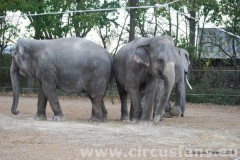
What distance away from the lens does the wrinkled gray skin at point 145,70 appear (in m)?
11.4

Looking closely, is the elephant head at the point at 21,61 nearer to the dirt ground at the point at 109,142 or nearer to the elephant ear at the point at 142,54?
the dirt ground at the point at 109,142

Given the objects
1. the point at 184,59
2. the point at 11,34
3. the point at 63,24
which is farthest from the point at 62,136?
the point at 11,34

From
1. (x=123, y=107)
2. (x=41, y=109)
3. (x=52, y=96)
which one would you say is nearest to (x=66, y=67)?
(x=52, y=96)

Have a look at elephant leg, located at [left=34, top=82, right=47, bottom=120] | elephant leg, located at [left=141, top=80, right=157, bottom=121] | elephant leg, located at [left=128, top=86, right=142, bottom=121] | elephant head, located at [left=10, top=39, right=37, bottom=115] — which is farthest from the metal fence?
elephant leg, located at [left=141, top=80, right=157, bottom=121]

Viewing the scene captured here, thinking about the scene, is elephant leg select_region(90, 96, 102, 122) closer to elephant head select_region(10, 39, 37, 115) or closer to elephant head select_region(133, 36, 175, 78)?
elephant head select_region(133, 36, 175, 78)

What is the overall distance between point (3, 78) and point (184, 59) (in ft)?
49.2

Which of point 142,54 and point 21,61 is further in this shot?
point 21,61

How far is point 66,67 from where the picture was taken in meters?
12.3

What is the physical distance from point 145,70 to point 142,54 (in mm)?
414

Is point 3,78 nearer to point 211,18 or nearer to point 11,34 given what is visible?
point 11,34

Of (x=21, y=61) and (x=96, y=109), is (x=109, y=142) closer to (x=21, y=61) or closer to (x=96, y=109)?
(x=96, y=109)

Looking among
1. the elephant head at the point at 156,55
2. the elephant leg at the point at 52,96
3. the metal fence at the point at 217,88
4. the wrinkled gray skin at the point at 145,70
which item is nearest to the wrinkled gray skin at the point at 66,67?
the elephant leg at the point at 52,96

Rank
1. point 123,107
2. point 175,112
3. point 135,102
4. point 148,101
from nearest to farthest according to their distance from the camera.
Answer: point 148,101 → point 135,102 → point 123,107 → point 175,112

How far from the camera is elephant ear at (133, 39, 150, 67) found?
11805 millimetres
